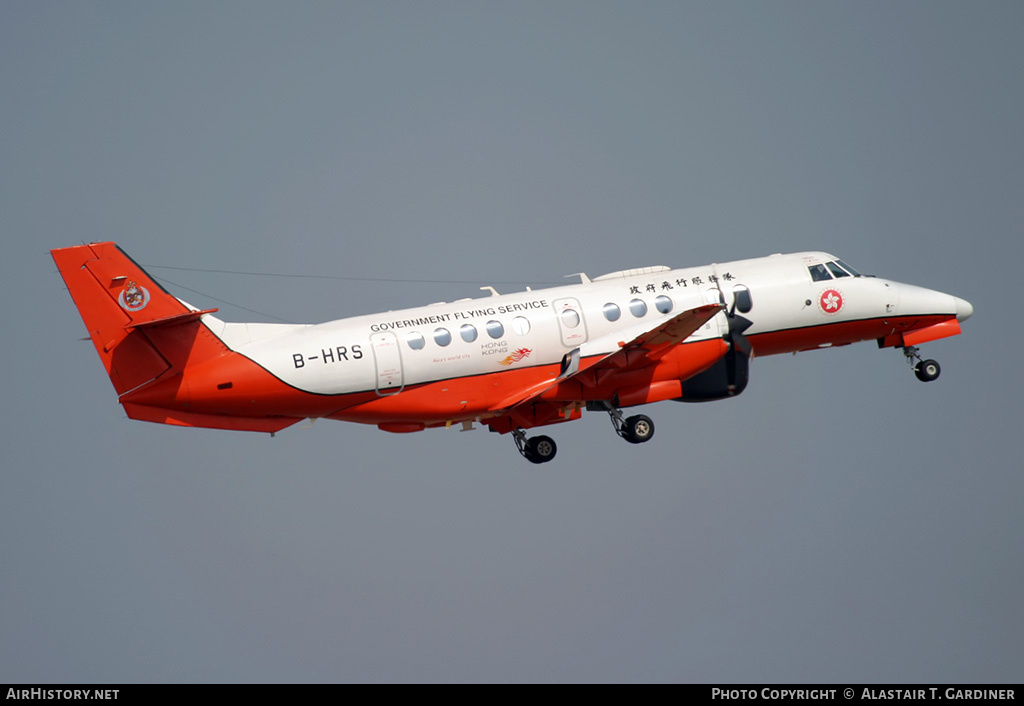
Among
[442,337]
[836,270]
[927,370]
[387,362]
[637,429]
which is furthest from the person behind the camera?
[927,370]

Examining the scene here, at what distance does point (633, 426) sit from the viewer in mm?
37375

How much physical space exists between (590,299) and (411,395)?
17.1 ft

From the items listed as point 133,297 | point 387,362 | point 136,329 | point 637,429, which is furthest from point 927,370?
point 133,297

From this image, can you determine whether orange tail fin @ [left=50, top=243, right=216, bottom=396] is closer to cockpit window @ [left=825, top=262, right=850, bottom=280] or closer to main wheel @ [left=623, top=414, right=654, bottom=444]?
main wheel @ [left=623, top=414, right=654, bottom=444]

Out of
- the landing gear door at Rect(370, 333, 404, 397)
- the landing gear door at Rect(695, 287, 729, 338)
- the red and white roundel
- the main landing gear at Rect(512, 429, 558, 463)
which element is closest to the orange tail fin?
the landing gear door at Rect(370, 333, 404, 397)

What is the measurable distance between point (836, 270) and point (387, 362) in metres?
12.8

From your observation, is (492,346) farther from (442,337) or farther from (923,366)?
(923,366)

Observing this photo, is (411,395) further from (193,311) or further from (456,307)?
(193,311)

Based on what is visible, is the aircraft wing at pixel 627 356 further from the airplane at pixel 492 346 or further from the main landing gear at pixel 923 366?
the main landing gear at pixel 923 366

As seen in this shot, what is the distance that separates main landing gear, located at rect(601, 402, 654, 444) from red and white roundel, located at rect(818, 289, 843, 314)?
18.9 feet

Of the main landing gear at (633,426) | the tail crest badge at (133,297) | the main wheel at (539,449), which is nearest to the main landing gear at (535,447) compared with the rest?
the main wheel at (539,449)

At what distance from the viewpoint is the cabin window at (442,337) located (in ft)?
116

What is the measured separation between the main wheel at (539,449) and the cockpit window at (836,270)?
8.74m
